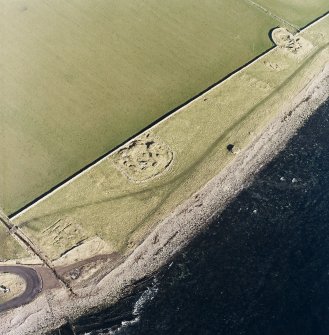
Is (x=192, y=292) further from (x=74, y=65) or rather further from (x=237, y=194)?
(x=74, y=65)

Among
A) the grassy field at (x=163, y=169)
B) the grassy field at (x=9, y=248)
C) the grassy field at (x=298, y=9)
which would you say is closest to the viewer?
the grassy field at (x=9, y=248)

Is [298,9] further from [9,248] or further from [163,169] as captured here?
[9,248]

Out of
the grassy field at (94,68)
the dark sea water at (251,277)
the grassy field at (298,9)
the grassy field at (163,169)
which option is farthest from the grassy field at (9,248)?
the grassy field at (298,9)

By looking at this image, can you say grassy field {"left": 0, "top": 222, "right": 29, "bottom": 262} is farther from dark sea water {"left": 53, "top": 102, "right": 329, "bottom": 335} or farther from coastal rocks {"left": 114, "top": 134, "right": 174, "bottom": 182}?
coastal rocks {"left": 114, "top": 134, "right": 174, "bottom": 182}

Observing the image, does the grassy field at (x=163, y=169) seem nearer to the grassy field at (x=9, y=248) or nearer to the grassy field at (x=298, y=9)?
the grassy field at (x=9, y=248)

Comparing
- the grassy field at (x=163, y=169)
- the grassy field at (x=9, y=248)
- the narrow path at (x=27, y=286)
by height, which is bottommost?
the narrow path at (x=27, y=286)

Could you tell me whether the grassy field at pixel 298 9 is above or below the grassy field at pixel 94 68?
above
